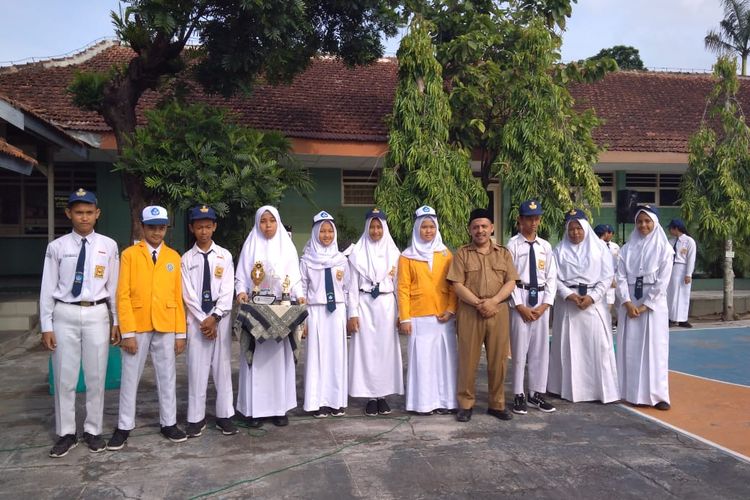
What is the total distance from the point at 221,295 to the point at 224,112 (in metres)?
4.13

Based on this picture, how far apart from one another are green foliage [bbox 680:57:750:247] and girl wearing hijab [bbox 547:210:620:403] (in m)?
6.07

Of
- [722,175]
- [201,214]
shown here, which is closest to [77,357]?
[201,214]

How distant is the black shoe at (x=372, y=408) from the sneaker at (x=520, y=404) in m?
1.32

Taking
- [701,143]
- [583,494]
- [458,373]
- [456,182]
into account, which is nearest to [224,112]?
[456,182]

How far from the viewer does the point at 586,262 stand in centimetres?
612

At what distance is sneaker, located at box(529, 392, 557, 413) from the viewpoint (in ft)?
19.2

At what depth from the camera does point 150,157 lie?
25.3 ft

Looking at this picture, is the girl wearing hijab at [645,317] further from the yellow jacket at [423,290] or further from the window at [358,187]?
the window at [358,187]

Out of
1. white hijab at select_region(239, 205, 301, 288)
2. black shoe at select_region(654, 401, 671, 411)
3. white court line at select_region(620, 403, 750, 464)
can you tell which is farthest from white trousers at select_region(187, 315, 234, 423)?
black shoe at select_region(654, 401, 671, 411)

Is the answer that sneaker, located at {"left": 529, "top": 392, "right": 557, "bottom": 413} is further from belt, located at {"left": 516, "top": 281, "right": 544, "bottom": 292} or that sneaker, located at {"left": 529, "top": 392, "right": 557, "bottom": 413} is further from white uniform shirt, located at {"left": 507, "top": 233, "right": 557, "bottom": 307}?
belt, located at {"left": 516, "top": 281, "right": 544, "bottom": 292}

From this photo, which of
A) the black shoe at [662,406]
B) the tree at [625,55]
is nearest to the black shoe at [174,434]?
the black shoe at [662,406]

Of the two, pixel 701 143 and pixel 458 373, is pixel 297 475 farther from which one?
pixel 701 143

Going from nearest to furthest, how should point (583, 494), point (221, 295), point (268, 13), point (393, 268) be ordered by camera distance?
point (583, 494)
point (221, 295)
point (393, 268)
point (268, 13)

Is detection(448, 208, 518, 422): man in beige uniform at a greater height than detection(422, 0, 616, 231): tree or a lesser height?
lesser
